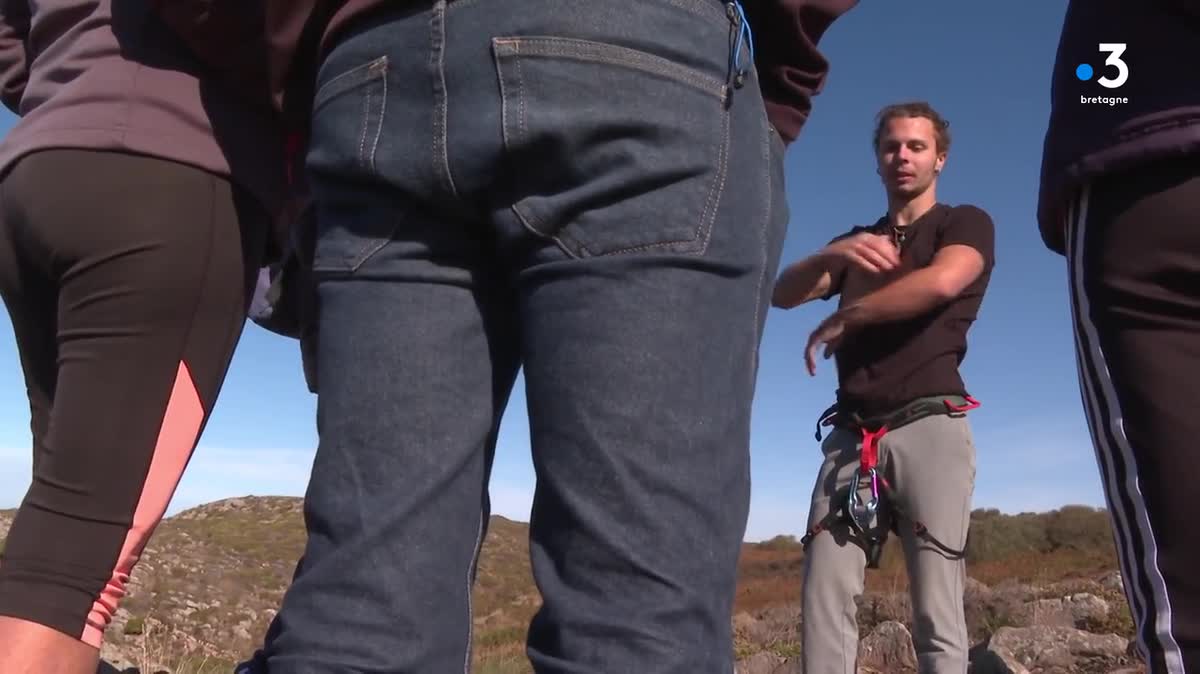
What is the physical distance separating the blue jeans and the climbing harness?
2.24 metres

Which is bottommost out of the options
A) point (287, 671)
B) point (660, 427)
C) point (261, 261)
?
point (287, 671)

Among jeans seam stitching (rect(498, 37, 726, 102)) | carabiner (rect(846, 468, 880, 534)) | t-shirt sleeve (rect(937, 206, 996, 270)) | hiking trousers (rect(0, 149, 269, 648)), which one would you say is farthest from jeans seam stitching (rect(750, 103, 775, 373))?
t-shirt sleeve (rect(937, 206, 996, 270))

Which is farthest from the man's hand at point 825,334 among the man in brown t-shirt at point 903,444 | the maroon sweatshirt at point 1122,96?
the maroon sweatshirt at point 1122,96

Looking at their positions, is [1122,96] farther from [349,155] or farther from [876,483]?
[876,483]

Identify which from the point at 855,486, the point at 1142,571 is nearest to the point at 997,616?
the point at 855,486

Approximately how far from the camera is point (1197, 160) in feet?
3.92

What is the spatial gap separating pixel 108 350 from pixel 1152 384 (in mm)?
1458

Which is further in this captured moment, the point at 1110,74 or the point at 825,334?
the point at 825,334

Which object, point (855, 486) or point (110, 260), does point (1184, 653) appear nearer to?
point (110, 260)

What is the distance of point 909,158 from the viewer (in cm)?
365

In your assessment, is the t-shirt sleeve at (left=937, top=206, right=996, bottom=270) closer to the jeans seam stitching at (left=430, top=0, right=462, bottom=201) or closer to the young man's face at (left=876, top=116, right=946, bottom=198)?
the young man's face at (left=876, top=116, right=946, bottom=198)

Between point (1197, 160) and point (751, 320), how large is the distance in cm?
61

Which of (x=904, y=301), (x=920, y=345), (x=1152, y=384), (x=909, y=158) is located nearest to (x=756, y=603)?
(x=909, y=158)

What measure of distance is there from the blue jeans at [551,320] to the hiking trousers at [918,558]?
7.39ft
